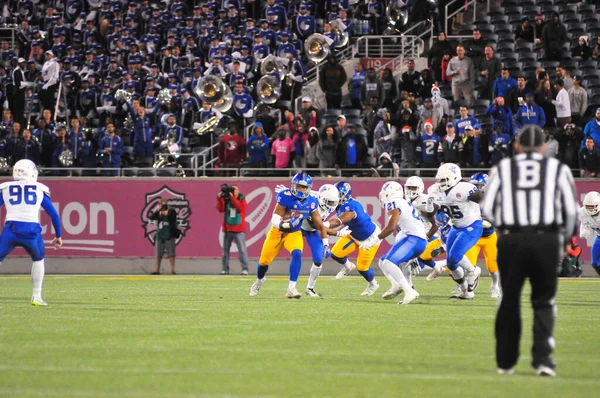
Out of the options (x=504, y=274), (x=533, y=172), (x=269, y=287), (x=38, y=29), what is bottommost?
(x=269, y=287)

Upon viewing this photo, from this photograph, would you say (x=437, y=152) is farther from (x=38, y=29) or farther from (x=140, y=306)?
(x=38, y=29)

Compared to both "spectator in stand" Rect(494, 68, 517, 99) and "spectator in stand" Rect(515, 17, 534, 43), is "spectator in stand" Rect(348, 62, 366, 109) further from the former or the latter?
"spectator in stand" Rect(515, 17, 534, 43)

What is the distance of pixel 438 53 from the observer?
2547 cm

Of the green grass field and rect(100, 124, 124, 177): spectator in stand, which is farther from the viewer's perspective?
rect(100, 124, 124, 177): spectator in stand

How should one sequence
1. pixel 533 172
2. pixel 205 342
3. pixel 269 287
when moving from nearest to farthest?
pixel 533 172
pixel 205 342
pixel 269 287

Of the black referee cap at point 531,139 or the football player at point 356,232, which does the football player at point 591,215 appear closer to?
the football player at point 356,232

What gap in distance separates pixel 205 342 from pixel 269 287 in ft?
30.7

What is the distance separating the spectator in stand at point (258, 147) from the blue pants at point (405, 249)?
30.3 feet

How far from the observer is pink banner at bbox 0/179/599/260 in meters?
24.8

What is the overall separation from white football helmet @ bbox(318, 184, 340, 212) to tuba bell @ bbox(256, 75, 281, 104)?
9.17m

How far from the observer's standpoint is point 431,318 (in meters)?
12.3

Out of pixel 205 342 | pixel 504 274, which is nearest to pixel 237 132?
pixel 205 342

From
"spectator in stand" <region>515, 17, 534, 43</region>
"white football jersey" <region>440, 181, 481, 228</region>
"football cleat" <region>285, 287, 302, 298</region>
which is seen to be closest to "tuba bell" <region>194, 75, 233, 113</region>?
"spectator in stand" <region>515, 17, 534, 43</region>

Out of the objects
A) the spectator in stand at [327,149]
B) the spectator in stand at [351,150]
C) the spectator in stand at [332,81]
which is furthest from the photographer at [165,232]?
the spectator in stand at [332,81]
